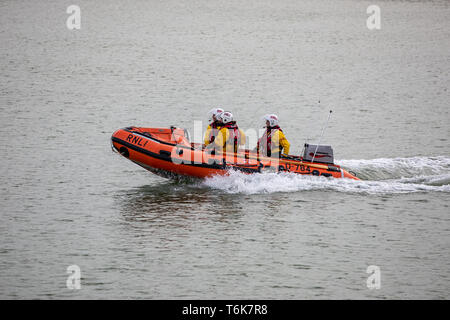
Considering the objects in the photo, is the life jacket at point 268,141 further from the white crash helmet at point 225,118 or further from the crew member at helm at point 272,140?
the white crash helmet at point 225,118

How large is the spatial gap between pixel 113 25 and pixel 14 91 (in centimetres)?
2387

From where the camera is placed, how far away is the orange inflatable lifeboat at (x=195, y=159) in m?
15.0

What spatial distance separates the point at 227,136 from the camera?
15.1 metres

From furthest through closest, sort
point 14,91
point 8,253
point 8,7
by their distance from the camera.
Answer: point 8,7 → point 14,91 → point 8,253

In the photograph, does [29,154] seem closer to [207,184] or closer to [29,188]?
[29,188]

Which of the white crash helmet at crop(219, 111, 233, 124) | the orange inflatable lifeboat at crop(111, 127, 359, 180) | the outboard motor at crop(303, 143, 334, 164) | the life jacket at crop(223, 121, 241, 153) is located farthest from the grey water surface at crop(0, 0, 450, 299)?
the white crash helmet at crop(219, 111, 233, 124)

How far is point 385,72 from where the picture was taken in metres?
33.7

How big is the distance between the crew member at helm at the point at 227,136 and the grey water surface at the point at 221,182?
675 millimetres

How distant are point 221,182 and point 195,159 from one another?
2.54 feet

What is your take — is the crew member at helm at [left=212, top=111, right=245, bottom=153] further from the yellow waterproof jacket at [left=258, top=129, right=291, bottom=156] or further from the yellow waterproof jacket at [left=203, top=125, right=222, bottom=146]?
the yellow waterproof jacket at [left=258, top=129, right=291, bottom=156]

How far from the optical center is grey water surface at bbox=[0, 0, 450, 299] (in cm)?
1126

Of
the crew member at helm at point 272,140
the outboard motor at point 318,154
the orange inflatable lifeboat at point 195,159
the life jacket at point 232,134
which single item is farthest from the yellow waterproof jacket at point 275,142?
the life jacket at point 232,134

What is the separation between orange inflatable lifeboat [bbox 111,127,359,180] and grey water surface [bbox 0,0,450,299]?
256 millimetres
